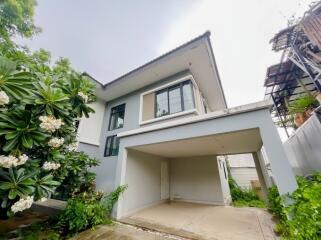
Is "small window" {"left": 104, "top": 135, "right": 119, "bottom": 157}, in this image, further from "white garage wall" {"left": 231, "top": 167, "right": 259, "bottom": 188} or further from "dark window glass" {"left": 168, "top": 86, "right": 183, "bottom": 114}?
"white garage wall" {"left": 231, "top": 167, "right": 259, "bottom": 188}

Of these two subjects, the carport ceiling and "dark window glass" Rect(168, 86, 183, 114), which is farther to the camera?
"dark window glass" Rect(168, 86, 183, 114)

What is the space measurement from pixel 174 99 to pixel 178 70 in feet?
4.59

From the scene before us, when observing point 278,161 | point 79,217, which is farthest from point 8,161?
point 278,161

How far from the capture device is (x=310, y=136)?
161 inches

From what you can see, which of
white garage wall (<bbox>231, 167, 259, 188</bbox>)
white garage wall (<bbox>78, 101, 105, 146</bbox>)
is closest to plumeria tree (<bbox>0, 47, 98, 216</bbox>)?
white garage wall (<bbox>78, 101, 105, 146</bbox>)

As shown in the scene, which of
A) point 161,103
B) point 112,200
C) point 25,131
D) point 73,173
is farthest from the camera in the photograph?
point 161,103

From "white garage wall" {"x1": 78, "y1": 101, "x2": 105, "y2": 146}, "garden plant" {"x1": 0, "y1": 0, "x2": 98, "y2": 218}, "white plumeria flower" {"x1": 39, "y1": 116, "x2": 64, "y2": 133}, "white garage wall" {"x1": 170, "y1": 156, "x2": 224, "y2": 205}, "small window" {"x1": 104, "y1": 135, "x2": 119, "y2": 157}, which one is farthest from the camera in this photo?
"white garage wall" {"x1": 78, "y1": 101, "x2": 105, "y2": 146}

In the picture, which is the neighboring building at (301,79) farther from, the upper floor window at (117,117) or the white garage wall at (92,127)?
the white garage wall at (92,127)

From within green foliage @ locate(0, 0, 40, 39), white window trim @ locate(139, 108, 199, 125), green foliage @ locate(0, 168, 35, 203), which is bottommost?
green foliage @ locate(0, 168, 35, 203)

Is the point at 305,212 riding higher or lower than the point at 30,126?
lower

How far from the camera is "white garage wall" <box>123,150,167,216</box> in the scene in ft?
19.0

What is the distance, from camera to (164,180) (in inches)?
326

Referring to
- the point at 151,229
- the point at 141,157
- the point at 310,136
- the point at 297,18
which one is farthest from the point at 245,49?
the point at 151,229

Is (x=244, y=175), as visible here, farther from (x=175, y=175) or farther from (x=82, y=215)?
(x=82, y=215)
